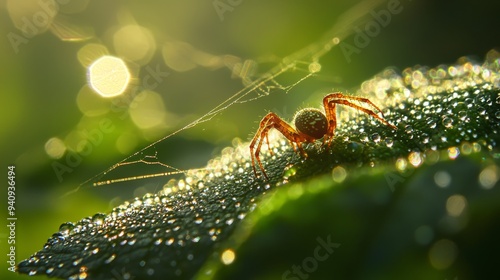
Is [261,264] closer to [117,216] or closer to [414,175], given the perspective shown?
[414,175]

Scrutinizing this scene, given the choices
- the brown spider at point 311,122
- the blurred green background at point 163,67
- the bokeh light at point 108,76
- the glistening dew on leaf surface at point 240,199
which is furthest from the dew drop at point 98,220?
the bokeh light at point 108,76

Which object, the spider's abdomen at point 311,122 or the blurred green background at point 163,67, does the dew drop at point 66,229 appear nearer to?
the blurred green background at point 163,67

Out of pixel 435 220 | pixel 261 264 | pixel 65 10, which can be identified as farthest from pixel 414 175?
pixel 65 10

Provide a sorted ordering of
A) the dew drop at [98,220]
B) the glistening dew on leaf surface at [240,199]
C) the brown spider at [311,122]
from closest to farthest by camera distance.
Result: the glistening dew on leaf surface at [240,199] → the dew drop at [98,220] → the brown spider at [311,122]

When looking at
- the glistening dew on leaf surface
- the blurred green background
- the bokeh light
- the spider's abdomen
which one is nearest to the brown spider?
the spider's abdomen

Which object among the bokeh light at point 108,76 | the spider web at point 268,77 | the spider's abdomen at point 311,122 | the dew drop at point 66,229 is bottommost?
the dew drop at point 66,229

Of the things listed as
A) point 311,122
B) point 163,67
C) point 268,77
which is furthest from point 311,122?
point 163,67

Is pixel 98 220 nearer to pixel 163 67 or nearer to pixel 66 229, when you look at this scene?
pixel 66 229
